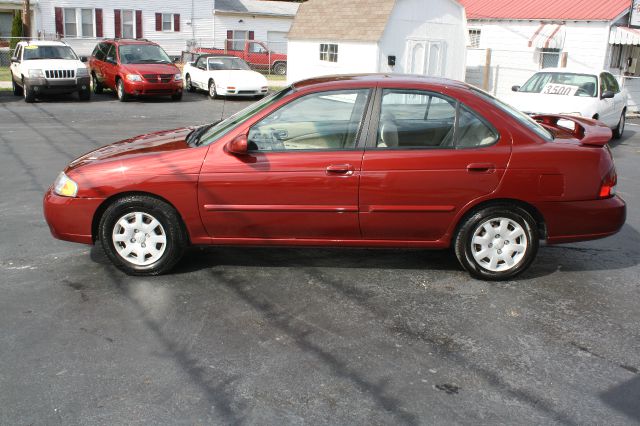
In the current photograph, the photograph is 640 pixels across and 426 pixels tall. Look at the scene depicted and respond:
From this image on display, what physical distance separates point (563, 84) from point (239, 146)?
35.8 feet

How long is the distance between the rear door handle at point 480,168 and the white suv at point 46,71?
16.0 m

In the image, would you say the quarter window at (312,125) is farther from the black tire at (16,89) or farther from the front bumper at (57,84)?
the black tire at (16,89)

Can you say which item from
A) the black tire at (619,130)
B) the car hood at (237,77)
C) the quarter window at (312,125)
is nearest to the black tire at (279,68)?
the car hood at (237,77)

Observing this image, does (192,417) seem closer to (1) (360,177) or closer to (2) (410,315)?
(2) (410,315)

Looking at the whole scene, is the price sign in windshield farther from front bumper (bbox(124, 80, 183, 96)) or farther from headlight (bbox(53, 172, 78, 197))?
headlight (bbox(53, 172, 78, 197))

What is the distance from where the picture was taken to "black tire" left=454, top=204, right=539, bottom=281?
5270mm

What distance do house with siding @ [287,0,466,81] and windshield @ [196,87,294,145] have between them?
692 inches

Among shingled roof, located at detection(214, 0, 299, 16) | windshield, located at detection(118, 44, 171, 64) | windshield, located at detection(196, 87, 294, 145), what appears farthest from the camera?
shingled roof, located at detection(214, 0, 299, 16)

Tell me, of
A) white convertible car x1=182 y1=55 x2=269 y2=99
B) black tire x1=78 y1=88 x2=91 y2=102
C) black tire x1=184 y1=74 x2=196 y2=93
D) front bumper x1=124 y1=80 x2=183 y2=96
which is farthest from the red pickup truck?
black tire x1=78 y1=88 x2=91 y2=102

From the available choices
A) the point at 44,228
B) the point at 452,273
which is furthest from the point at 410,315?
the point at 44,228

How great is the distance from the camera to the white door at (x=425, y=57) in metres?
23.4

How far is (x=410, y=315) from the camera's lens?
474 centimetres

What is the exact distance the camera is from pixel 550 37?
25250 mm

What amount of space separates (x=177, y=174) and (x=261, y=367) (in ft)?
6.14
